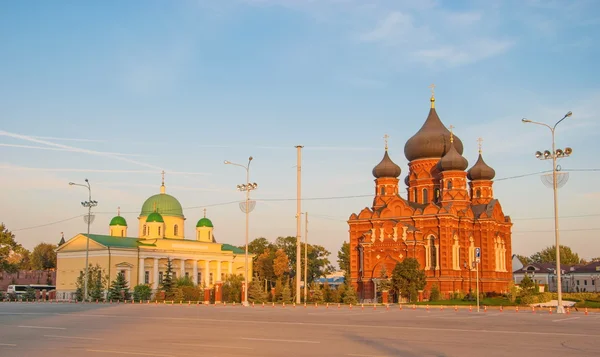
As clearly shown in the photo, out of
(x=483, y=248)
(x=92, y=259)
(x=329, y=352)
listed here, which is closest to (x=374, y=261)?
(x=483, y=248)

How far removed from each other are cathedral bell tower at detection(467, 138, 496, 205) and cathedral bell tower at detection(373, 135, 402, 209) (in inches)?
350

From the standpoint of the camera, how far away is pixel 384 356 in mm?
15211

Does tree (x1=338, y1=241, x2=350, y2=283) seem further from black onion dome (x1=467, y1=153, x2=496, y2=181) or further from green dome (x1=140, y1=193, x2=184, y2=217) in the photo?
black onion dome (x1=467, y1=153, x2=496, y2=181)

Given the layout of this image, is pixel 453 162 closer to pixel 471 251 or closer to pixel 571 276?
pixel 471 251

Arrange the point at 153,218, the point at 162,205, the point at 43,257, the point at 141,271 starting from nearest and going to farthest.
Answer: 1. the point at 141,271
2. the point at 153,218
3. the point at 162,205
4. the point at 43,257

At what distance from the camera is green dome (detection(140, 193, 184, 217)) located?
324 ft

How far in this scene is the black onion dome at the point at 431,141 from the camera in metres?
76.5

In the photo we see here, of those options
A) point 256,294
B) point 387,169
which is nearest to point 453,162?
point 387,169

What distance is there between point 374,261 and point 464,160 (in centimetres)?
1468

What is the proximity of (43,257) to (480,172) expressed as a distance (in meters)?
99.8

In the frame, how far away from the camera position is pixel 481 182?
77.1 metres

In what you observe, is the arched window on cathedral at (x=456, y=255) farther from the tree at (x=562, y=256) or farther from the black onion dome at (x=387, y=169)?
the tree at (x=562, y=256)

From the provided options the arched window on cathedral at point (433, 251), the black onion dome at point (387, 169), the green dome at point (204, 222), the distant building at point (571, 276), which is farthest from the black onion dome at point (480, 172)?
the distant building at point (571, 276)

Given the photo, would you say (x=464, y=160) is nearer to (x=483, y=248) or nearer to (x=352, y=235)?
(x=483, y=248)
